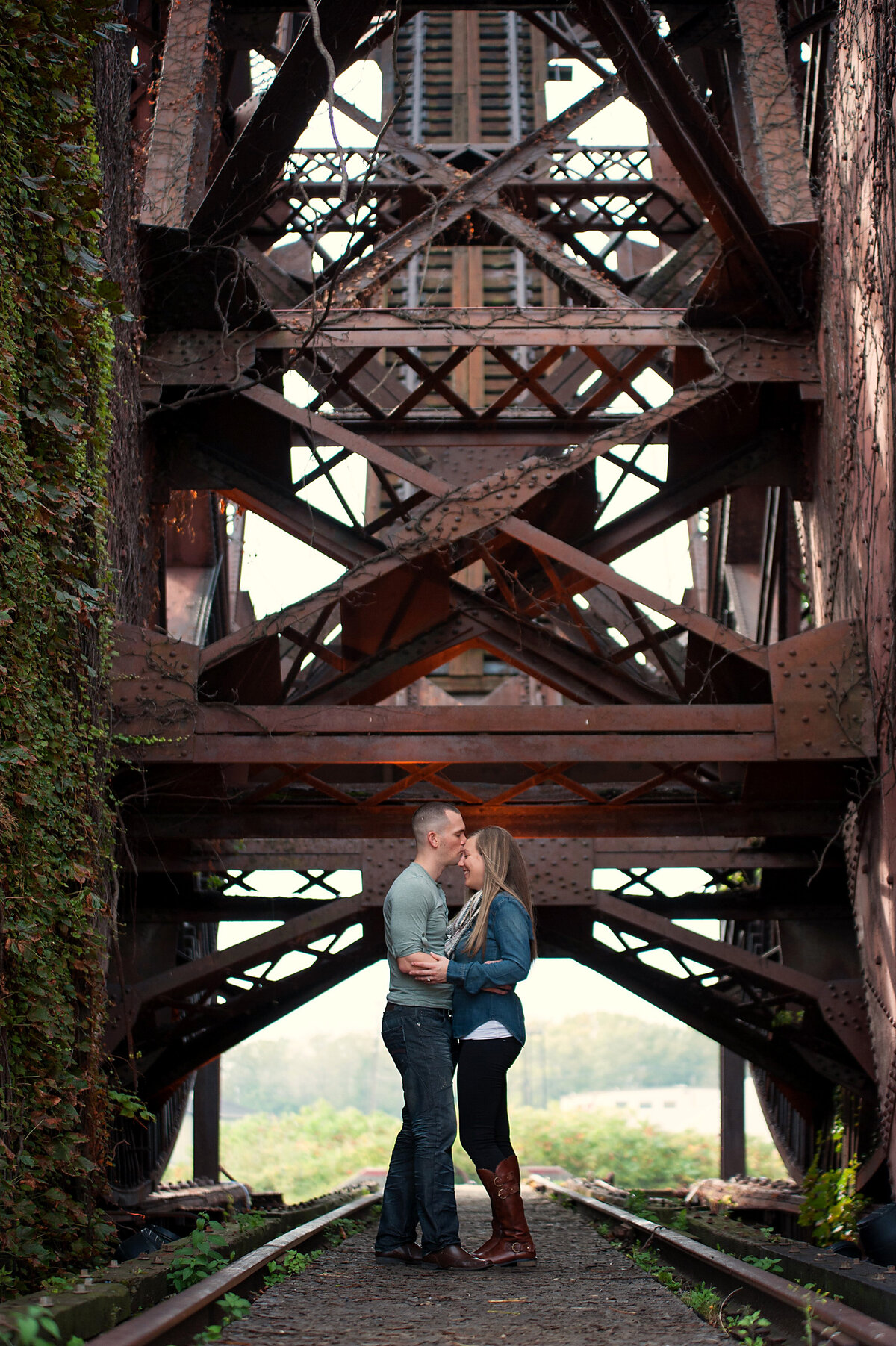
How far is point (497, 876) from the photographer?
4988 mm

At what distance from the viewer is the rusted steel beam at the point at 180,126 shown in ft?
27.2

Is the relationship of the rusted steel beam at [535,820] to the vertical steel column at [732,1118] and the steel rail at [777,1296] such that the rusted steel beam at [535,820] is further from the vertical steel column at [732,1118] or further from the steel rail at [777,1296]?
the vertical steel column at [732,1118]

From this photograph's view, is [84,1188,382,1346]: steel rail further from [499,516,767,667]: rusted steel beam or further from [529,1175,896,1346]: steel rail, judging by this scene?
[499,516,767,667]: rusted steel beam

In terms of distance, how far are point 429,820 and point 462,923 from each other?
467 millimetres

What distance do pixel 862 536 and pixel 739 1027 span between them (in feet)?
15.7

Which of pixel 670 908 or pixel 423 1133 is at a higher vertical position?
pixel 670 908

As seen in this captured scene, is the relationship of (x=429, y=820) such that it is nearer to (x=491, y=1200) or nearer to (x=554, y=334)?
(x=491, y=1200)

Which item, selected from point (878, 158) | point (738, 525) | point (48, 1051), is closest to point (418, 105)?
point (738, 525)

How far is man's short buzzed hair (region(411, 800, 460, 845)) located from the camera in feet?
16.6

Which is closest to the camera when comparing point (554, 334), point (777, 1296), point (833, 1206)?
point (777, 1296)

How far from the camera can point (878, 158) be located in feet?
21.5

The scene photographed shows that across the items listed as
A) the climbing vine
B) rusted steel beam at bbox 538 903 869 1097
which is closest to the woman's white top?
the climbing vine

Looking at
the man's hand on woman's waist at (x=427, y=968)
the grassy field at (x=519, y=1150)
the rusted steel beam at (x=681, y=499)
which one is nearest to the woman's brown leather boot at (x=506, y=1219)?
the man's hand on woman's waist at (x=427, y=968)

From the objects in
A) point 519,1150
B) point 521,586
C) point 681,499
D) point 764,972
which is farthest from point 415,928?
point 519,1150
